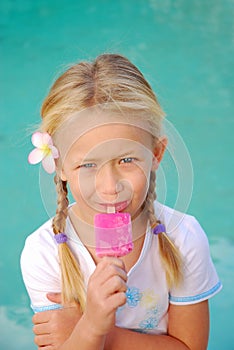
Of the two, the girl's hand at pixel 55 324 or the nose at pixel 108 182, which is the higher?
the nose at pixel 108 182

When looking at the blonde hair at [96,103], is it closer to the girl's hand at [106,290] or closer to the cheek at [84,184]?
the cheek at [84,184]

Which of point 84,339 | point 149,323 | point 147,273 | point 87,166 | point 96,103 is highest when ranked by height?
point 96,103

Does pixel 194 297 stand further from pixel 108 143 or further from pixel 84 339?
pixel 108 143

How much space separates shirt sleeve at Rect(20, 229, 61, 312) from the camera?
168 centimetres

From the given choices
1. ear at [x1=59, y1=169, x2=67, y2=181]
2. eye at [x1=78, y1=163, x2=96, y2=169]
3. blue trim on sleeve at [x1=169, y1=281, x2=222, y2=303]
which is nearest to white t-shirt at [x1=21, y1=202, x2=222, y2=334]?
blue trim on sleeve at [x1=169, y1=281, x2=222, y2=303]

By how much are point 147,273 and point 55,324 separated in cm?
26

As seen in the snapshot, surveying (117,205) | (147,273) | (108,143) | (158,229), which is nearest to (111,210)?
(117,205)

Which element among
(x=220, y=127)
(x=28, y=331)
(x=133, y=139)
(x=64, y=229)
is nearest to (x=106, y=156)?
(x=133, y=139)

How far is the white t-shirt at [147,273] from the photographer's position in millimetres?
1687

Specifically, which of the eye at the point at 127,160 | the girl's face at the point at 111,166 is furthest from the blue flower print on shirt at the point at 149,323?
the eye at the point at 127,160

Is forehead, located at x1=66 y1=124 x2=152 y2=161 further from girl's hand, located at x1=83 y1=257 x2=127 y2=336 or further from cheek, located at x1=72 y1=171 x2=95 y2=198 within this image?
girl's hand, located at x1=83 y1=257 x2=127 y2=336

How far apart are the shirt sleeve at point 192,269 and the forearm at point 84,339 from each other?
310 millimetres

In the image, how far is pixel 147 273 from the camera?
1721 millimetres

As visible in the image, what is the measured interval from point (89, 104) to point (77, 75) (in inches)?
4.5
